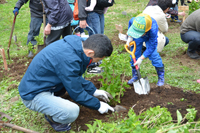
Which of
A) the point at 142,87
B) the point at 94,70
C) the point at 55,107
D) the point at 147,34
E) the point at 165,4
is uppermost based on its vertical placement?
the point at 165,4

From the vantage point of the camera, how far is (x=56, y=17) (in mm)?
3682

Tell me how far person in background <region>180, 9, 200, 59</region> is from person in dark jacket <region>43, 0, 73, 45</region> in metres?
2.68

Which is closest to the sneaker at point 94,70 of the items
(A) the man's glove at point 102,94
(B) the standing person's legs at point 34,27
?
(A) the man's glove at point 102,94

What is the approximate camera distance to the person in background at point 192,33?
4363 mm

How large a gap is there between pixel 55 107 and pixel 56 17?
202cm

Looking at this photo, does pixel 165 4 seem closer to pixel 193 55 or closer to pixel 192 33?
pixel 192 33

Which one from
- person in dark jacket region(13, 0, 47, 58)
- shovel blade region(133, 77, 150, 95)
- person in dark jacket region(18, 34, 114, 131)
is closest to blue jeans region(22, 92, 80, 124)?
person in dark jacket region(18, 34, 114, 131)

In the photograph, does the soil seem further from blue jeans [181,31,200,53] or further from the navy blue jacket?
blue jeans [181,31,200,53]

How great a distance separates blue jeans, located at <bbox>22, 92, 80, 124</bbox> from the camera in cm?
224

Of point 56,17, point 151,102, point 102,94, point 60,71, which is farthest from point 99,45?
point 56,17

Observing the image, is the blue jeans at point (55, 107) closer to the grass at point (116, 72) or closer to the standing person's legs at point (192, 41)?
the grass at point (116, 72)

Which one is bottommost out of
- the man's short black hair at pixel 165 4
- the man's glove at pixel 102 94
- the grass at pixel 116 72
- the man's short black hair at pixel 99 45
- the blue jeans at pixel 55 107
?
the grass at pixel 116 72

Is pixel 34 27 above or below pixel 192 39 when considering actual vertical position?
above

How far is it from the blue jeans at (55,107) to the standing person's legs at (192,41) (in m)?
3.33
